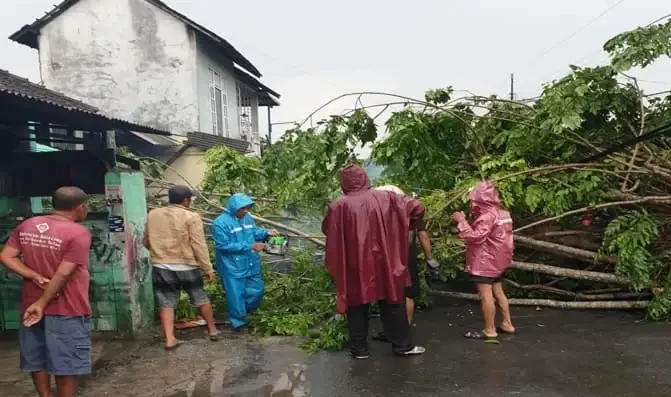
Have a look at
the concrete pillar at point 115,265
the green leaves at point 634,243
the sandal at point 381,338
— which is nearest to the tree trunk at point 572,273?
the green leaves at point 634,243

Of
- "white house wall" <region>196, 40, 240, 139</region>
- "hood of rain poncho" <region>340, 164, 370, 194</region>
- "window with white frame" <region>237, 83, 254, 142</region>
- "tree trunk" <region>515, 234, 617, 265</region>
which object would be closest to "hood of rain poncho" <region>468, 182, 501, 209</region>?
"hood of rain poncho" <region>340, 164, 370, 194</region>

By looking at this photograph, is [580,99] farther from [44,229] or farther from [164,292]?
[44,229]

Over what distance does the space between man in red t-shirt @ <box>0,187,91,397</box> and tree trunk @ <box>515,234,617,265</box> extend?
5125 mm

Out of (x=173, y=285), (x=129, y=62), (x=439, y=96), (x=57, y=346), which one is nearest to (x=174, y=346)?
(x=173, y=285)

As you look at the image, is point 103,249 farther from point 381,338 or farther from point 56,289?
point 381,338

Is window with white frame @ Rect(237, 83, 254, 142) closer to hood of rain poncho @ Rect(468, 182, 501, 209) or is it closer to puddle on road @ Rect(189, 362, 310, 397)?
hood of rain poncho @ Rect(468, 182, 501, 209)

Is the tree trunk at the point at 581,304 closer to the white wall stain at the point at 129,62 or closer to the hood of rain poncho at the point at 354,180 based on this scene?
the hood of rain poncho at the point at 354,180

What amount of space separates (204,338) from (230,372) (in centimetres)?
127

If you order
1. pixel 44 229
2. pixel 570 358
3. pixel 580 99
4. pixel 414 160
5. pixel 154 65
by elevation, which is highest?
pixel 154 65

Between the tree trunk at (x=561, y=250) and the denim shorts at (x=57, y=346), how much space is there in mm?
5130

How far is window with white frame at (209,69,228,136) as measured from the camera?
20.0m

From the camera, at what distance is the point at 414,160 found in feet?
24.1

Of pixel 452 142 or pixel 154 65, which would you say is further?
pixel 154 65

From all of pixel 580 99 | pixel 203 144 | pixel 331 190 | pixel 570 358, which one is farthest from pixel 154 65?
pixel 570 358
